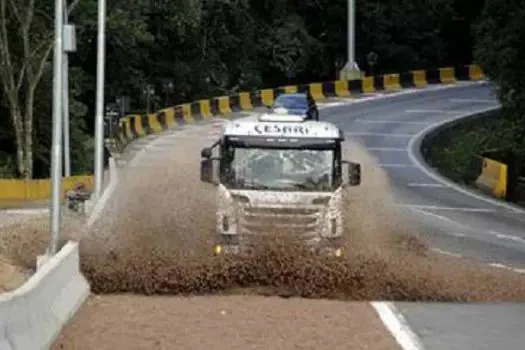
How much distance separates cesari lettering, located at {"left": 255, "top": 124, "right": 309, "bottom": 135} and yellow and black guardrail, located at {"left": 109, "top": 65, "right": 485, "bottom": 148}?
25.4 m

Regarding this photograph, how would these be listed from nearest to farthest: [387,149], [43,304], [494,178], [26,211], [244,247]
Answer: [43,304] < [244,247] < [26,211] < [494,178] < [387,149]

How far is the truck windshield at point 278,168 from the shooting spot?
59.5ft

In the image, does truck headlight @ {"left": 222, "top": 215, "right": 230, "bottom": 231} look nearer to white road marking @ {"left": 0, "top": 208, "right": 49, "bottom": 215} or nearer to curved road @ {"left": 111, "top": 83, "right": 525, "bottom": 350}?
curved road @ {"left": 111, "top": 83, "right": 525, "bottom": 350}

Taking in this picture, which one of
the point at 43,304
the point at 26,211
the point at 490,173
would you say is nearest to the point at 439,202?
the point at 490,173

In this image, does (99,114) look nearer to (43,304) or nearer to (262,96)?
(43,304)

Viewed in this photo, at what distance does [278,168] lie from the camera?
18234 mm

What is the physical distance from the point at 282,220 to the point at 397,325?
4.53 metres

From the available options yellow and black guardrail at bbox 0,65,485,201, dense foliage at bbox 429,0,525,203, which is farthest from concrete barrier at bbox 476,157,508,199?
yellow and black guardrail at bbox 0,65,485,201

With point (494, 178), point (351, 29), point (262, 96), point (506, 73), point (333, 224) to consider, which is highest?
point (351, 29)

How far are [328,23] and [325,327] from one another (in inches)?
2439

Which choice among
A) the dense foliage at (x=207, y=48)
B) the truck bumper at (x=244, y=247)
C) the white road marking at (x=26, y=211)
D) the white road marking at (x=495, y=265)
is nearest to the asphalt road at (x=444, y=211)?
the white road marking at (x=495, y=265)

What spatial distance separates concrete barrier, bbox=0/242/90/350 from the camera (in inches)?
384

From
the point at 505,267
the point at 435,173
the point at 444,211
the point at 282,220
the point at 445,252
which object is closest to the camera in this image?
the point at 282,220

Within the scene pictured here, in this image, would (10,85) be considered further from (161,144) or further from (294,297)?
(294,297)
